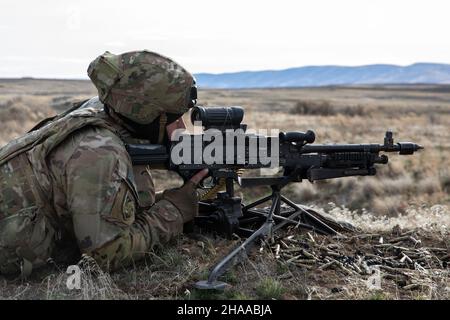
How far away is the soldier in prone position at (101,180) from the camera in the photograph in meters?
5.09

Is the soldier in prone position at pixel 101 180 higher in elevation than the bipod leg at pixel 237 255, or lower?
higher

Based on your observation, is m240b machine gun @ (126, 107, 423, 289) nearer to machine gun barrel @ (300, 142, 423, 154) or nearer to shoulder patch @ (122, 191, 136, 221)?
machine gun barrel @ (300, 142, 423, 154)

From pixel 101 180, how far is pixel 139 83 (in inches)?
40.2

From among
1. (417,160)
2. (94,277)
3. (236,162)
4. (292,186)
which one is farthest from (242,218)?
(417,160)

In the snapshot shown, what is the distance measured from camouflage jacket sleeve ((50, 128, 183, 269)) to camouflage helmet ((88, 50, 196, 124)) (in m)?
0.40

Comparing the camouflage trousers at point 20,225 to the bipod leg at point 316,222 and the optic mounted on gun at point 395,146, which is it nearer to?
the bipod leg at point 316,222

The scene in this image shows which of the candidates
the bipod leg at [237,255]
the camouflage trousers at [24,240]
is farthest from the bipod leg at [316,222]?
the camouflage trousers at [24,240]

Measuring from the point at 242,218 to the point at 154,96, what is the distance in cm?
205

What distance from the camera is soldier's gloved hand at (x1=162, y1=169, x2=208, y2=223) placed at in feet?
19.2

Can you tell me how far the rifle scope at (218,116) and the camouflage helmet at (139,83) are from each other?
28 centimetres

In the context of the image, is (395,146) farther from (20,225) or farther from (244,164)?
(20,225)

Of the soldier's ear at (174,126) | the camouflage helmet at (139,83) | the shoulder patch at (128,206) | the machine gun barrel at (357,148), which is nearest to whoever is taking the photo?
the shoulder patch at (128,206)

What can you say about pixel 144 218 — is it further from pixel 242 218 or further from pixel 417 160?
pixel 417 160

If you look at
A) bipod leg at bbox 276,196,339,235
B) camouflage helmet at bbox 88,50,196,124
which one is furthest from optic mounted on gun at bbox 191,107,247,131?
bipod leg at bbox 276,196,339,235
